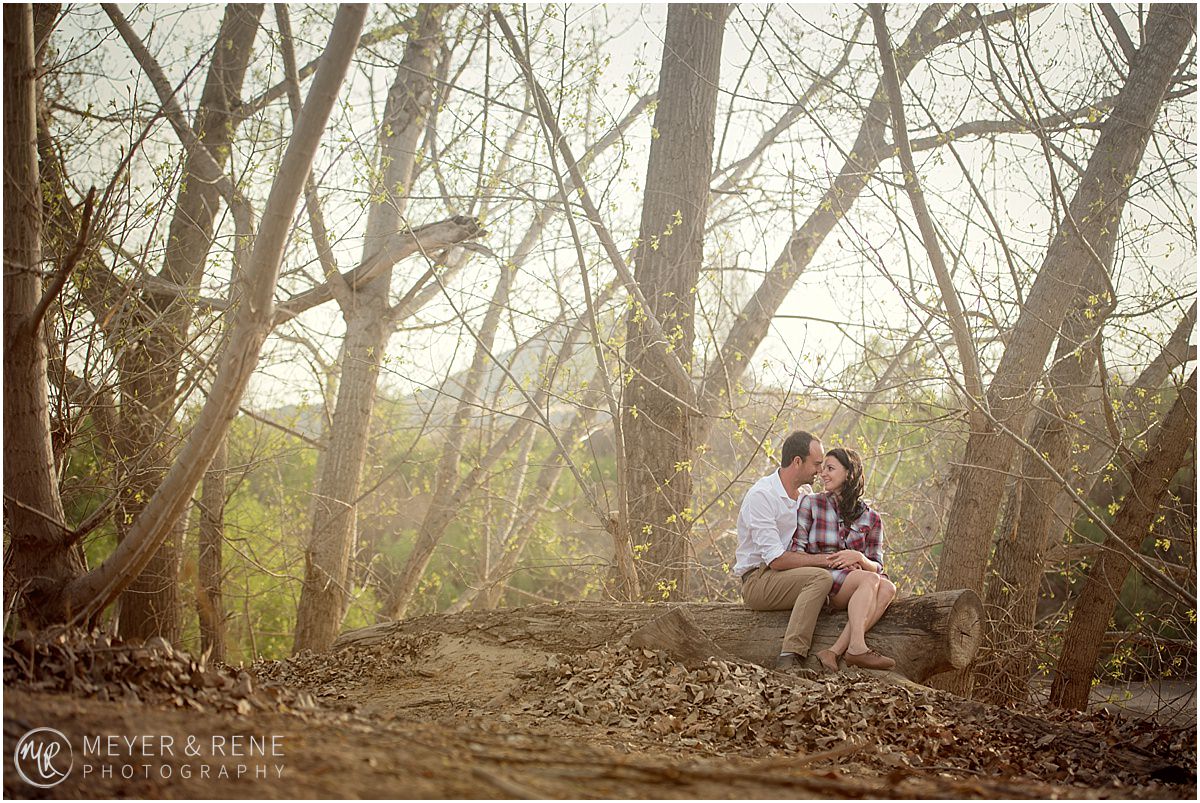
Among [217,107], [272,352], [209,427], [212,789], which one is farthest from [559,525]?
[212,789]

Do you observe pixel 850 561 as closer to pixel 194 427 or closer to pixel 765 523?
pixel 765 523

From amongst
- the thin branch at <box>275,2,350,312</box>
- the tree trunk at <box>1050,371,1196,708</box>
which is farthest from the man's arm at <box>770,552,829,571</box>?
the thin branch at <box>275,2,350,312</box>

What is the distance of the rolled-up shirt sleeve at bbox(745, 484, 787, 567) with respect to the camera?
555cm

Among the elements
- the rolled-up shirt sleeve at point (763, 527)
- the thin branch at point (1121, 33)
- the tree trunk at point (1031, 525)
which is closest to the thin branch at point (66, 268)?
the rolled-up shirt sleeve at point (763, 527)

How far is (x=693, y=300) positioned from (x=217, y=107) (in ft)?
17.5

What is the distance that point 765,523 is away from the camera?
18.4ft

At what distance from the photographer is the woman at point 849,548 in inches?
201

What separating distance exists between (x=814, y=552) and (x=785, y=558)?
0.93ft

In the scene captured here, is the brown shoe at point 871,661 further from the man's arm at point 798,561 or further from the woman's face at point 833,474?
the woman's face at point 833,474

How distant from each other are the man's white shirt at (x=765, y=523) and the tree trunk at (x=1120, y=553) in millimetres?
2147

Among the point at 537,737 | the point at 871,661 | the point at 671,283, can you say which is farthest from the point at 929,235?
the point at 537,737

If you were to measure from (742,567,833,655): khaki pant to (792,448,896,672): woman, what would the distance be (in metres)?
0.12

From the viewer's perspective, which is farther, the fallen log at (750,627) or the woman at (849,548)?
the fallen log at (750,627)

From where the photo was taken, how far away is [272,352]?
383 inches
